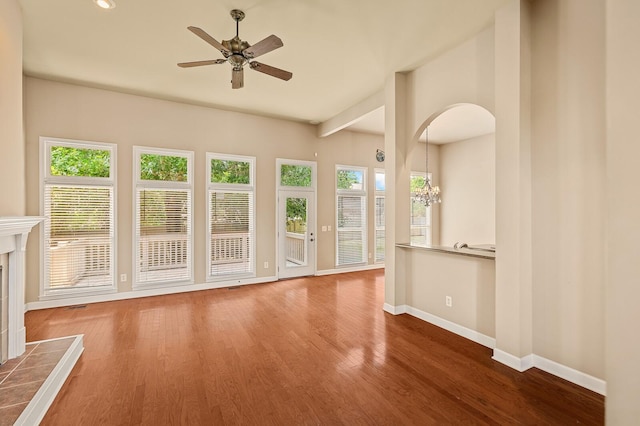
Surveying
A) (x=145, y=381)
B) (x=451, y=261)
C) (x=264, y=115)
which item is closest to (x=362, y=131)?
(x=264, y=115)

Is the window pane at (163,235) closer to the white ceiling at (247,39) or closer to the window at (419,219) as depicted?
the white ceiling at (247,39)

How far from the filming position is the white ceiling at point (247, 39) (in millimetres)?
2877

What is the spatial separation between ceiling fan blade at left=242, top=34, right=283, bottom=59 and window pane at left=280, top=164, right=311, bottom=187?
3422 mm

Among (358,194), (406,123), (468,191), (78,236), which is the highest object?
(406,123)

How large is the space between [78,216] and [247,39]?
3.87 m

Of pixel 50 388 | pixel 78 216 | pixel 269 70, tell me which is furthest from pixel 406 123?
pixel 78 216

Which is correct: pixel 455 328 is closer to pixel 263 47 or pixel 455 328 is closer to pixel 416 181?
pixel 263 47

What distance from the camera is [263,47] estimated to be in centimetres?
281

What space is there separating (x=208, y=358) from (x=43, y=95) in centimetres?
472

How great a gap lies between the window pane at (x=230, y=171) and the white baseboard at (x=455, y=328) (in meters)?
3.94

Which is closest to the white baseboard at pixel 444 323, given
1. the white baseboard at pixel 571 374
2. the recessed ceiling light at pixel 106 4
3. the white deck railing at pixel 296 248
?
the white baseboard at pixel 571 374

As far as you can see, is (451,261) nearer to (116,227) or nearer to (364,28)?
(364,28)

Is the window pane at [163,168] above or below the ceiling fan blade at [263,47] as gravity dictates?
below

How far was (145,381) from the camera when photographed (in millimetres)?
2496
